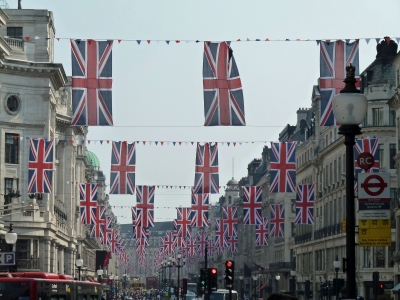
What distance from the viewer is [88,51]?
38531mm

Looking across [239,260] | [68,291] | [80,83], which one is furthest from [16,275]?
[239,260]

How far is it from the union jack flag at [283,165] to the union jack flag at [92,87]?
21.9 metres

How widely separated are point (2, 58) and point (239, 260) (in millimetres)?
123248

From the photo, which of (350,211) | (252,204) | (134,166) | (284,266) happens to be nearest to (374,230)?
(350,211)

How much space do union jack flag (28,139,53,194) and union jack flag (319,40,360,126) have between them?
23.3 meters

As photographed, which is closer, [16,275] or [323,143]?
[16,275]

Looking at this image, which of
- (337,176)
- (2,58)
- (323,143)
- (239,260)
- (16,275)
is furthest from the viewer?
(239,260)

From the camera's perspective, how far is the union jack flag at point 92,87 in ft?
127

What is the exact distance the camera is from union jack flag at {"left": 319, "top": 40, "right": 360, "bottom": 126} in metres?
38.3

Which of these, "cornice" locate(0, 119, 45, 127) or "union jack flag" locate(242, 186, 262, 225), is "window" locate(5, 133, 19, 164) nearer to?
"cornice" locate(0, 119, 45, 127)

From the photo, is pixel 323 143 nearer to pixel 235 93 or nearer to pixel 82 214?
pixel 82 214

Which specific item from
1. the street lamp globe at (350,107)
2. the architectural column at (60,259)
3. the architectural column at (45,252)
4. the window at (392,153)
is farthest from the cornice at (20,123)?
the street lamp globe at (350,107)

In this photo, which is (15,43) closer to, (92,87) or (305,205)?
(305,205)

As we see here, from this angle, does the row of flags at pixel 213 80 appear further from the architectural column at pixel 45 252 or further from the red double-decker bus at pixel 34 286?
the architectural column at pixel 45 252
